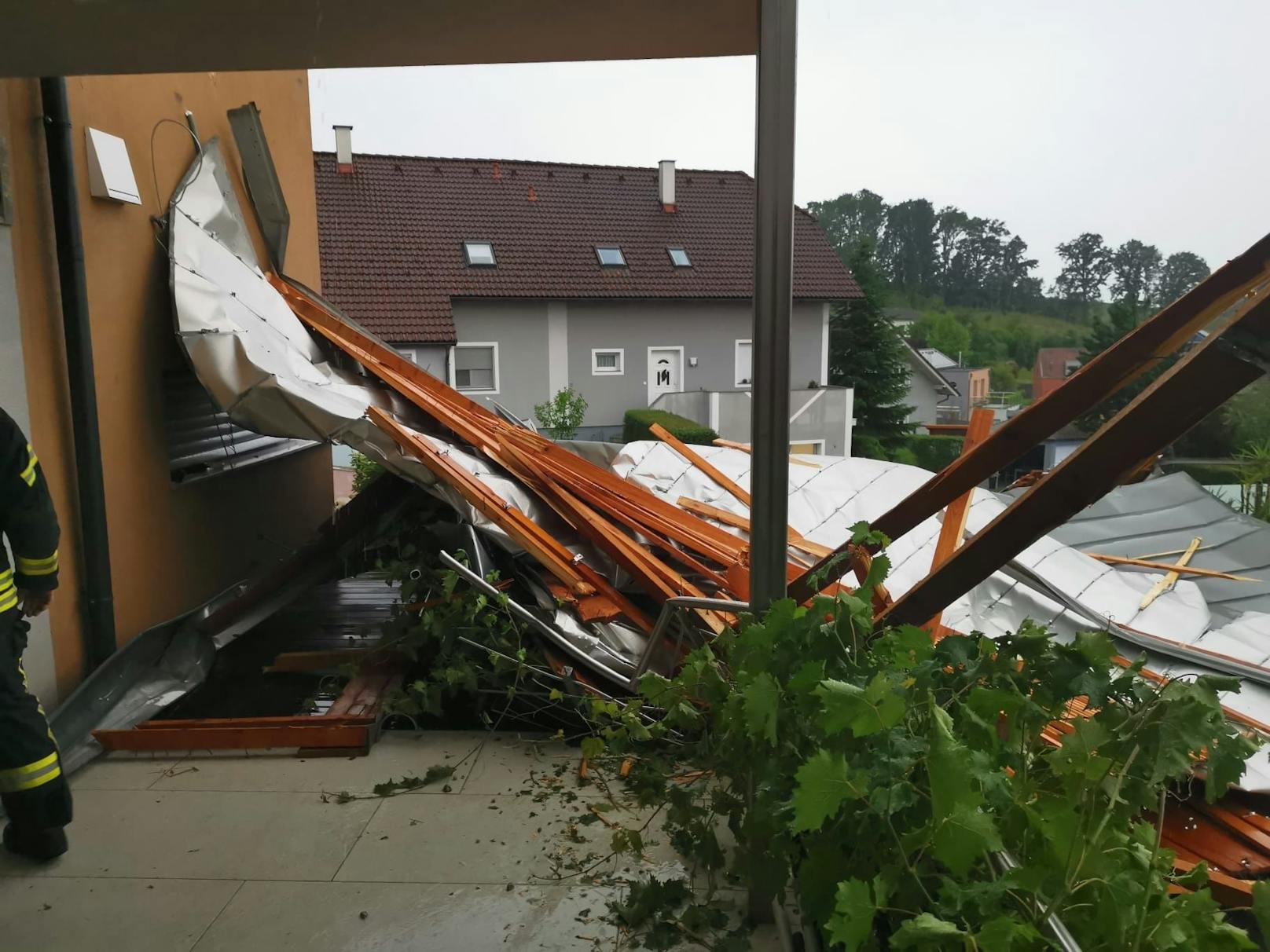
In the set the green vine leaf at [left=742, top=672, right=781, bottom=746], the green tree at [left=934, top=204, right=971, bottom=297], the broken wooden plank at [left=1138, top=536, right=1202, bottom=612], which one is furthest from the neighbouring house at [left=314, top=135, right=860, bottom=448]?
the green vine leaf at [left=742, top=672, right=781, bottom=746]

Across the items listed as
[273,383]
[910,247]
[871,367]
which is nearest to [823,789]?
[910,247]

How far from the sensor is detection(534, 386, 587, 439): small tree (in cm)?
1742

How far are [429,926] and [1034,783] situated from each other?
68.9 inches

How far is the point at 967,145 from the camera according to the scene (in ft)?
9.75

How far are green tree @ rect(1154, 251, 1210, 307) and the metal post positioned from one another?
4.00 feet

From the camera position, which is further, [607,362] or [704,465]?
[607,362]

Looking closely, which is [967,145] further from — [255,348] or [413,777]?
[255,348]

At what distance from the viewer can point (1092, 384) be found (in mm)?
2742

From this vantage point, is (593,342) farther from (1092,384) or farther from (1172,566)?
(1092,384)

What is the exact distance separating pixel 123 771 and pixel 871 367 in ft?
15.9

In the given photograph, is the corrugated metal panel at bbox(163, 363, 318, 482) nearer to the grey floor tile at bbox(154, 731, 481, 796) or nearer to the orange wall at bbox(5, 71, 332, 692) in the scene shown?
the orange wall at bbox(5, 71, 332, 692)

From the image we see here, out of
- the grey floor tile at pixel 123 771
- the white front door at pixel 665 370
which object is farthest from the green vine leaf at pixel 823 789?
the white front door at pixel 665 370

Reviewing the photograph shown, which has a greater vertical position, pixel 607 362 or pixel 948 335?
pixel 948 335

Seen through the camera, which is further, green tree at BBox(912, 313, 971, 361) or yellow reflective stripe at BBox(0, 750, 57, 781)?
green tree at BBox(912, 313, 971, 361)
